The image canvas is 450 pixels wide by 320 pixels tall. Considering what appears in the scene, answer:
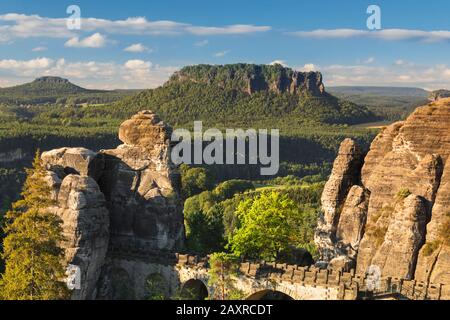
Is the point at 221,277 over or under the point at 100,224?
under

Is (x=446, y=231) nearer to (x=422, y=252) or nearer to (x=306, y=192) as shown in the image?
(x=422, y=252)

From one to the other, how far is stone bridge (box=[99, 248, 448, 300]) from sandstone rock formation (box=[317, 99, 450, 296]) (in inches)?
80.2

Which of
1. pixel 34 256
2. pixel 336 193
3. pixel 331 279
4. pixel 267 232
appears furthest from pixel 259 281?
pixel 34 256

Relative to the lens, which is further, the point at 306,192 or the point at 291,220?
the point at 306,192

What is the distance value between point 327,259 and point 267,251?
15.1 ft

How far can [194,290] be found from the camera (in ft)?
147

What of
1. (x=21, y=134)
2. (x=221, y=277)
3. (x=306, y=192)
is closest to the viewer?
(x=221, y=277)

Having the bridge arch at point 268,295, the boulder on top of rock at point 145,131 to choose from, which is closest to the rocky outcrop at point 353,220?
the bridge arch at point 268,295

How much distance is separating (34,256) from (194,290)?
40.7 ft

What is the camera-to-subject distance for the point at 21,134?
465ft

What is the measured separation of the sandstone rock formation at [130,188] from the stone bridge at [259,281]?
1293mm

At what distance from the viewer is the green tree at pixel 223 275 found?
42281 millimetres
